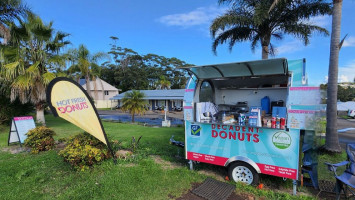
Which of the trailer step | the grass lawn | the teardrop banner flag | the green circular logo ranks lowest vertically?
the trailer step

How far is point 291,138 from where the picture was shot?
3.41m

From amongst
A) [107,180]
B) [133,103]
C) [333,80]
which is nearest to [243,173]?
[107,180]

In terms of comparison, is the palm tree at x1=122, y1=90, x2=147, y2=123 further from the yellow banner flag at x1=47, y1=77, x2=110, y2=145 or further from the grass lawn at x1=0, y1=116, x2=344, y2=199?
the yellow banner flag at x1=47, y1=77, x2=110, y2=145

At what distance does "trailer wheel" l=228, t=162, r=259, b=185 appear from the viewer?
3.84m

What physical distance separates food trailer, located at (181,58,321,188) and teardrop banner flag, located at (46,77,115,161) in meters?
2.36

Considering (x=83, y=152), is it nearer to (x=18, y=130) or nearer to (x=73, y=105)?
(x=73, y=105)

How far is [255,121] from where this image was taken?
12.3 ft

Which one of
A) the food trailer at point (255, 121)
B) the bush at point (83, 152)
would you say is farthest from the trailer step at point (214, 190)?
the bush at point (83, 152)

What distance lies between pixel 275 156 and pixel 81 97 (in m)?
4.54

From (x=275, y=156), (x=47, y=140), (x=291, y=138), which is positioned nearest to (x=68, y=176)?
(x=47, y=140)

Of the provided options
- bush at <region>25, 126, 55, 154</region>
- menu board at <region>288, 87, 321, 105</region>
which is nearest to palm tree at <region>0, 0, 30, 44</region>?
bush at <region>25, 126, 55, 154</region>

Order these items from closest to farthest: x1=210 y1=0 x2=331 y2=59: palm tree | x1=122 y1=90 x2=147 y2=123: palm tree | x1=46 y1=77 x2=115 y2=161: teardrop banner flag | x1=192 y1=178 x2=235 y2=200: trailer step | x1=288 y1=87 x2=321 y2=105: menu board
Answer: x1=288 y1=87 x2=321 y2=105: menu board, x1=192 y1=178 x2=235 y2=200: trailer step, x1=46 y1=77 x2=115 y2=161: teardrop banner flag, x1=210 y1=0 x2=331 y2=59: palm tree, x1=122 y1=90 x2=147 y2=123: palm tree

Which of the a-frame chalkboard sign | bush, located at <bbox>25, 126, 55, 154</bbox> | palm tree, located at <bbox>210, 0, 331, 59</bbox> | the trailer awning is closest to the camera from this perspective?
the trailer awning

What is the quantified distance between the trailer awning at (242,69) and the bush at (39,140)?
18.3 ft
